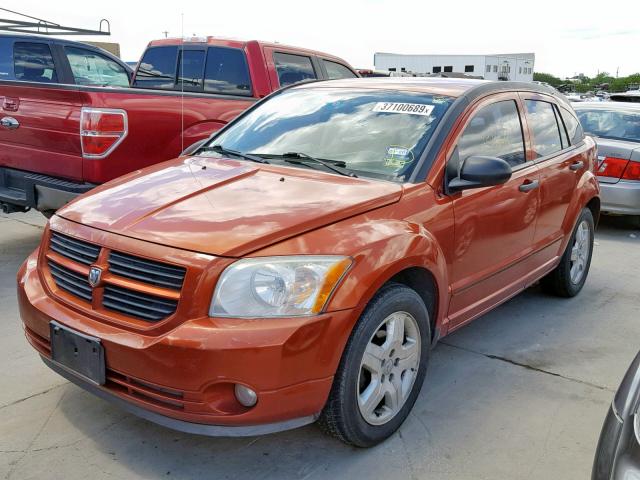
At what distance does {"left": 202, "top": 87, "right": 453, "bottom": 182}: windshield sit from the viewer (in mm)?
3422

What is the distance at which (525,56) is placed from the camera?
75.9 m

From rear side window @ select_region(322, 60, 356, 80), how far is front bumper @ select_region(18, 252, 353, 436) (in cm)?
575

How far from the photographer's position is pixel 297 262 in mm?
2531

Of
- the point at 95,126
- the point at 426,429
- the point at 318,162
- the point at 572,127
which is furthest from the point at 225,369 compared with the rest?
the point at 572,127

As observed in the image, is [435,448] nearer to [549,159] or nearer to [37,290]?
[37,290]

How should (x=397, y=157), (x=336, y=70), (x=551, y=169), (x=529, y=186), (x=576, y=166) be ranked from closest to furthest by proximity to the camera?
(x=397, y=157)
(x=529, y=186)
(x=551, y=169)
(x=576, y=166)
(x=336, y=70)

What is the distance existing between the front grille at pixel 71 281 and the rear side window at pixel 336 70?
17.8 ft

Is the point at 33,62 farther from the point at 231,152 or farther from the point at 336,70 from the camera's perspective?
the point at 231,152

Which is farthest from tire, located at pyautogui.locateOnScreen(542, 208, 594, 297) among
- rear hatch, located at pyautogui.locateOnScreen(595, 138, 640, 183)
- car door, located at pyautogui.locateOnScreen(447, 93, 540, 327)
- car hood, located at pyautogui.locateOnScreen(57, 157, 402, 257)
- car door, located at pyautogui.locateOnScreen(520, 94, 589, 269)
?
rear hatch, located at pyautogui.locateOnScreen(595, 138, 640, 183)

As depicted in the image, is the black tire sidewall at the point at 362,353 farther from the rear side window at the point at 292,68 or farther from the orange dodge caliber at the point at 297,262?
the rear side window at the point at 292,68

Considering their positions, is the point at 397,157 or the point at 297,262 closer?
the point at 297,262

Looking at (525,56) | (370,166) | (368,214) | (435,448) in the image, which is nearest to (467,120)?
(370,166)

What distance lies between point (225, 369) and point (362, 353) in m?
0.61

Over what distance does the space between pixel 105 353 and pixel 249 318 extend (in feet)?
2.05
